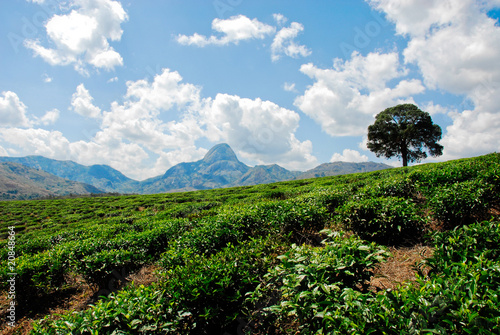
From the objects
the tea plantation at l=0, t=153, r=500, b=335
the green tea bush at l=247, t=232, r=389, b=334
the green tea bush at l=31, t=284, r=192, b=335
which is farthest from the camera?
the green tea bush at l=31, t=284, r=192, b=335

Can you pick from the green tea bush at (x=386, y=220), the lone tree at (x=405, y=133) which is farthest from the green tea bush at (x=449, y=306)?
the lone tree at (x=405, y=133)

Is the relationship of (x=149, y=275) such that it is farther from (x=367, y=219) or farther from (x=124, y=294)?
(x=367, y=219)

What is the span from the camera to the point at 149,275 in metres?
7.72

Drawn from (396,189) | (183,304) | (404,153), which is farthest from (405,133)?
(183,304)

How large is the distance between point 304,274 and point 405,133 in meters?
52.5

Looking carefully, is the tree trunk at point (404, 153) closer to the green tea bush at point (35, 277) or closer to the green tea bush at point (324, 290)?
the green tea bush at point (324, 290)

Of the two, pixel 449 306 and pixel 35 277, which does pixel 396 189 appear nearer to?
pixel 449 306

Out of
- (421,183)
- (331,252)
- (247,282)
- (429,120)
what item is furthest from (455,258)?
(429,120)

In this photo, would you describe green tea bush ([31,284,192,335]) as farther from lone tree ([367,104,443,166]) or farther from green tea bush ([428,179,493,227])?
lone tree ([367,104,443,166])

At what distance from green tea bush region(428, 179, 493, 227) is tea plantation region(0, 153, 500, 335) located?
29 millimetres

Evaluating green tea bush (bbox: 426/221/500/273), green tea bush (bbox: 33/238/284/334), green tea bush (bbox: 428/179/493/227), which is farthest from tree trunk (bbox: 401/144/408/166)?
green tea bush (bbox: 33/238/284/334)

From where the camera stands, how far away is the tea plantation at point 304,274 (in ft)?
8.45

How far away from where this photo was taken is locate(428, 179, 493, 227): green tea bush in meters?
6.29

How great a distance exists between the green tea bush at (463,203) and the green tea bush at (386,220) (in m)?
0.57
